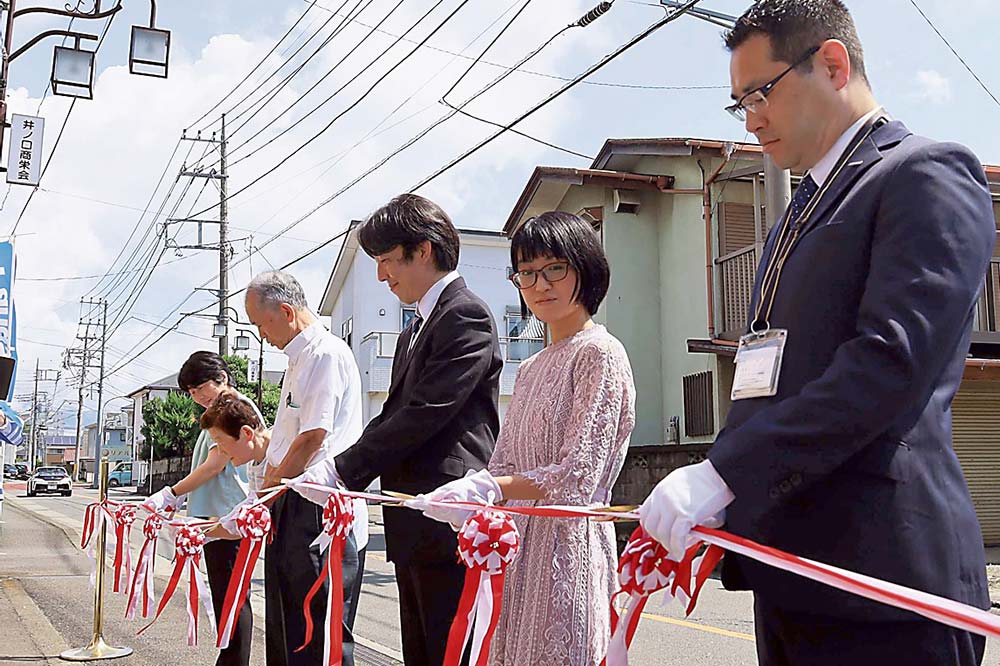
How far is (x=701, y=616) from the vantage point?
27.7 ft

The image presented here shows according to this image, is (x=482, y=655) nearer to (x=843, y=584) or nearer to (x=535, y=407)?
(x=535, y=407)

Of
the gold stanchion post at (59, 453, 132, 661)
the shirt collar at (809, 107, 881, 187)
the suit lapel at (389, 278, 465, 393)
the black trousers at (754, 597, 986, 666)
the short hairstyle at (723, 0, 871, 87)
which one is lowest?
the gold stanchion post at (59, 453, 132, 661)

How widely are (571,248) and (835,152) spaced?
102 centimetres

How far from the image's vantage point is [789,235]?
1.80m

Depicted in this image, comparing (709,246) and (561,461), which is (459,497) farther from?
(709,246)

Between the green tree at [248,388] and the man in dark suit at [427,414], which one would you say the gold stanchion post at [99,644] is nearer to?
the man in dark suit at [427,414]

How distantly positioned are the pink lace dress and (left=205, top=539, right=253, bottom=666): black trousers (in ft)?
7.52

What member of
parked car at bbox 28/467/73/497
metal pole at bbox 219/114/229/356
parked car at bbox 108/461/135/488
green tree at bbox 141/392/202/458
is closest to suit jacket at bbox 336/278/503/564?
metal pole at bbox 219/114/229/356

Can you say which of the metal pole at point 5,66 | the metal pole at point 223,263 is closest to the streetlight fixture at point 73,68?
the metal pole at point 5,66

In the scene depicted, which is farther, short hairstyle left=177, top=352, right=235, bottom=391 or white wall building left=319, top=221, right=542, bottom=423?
white wall building left=319, top=221, right=542, bottom=423

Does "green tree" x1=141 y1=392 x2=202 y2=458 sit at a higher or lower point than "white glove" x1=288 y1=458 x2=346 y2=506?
higher

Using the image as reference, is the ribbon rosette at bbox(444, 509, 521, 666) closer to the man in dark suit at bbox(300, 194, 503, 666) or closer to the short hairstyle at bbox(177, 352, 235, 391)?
the man in dark suit at bbox(300, 194, 503, 666)

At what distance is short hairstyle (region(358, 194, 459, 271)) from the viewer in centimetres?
310

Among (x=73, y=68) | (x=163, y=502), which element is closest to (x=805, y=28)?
(x=163, y=502)
